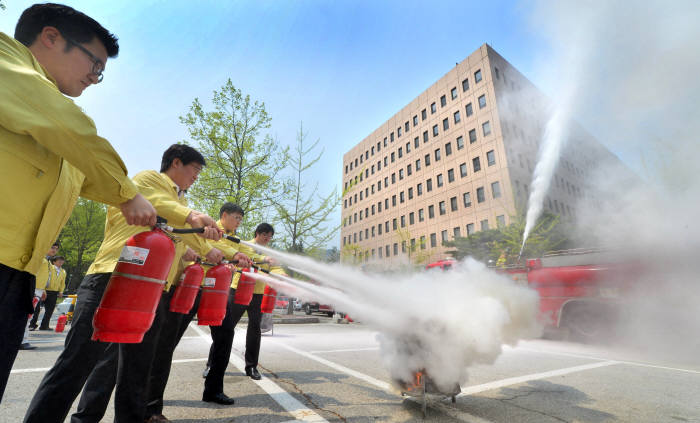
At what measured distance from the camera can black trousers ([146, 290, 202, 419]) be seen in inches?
109

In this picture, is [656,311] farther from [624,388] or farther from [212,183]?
[212,183]

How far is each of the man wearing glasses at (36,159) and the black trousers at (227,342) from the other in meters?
2.30

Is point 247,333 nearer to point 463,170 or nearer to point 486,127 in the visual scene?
point 486,127

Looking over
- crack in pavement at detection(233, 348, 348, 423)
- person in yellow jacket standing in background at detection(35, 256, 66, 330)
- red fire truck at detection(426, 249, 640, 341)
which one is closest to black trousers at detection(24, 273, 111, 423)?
crack in pavement at detection(233, 348, 348, 423)

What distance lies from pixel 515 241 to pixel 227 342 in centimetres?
1800

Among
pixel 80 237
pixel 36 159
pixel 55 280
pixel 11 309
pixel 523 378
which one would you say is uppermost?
pixel 80 237

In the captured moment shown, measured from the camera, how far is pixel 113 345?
222 cm

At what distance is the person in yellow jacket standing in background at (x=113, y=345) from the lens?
1792 millimetres

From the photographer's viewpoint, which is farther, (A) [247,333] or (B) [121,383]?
(A) [247,333]

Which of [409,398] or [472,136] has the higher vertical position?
[472,136]

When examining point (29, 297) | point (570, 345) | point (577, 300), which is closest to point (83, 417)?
point (29, 297)

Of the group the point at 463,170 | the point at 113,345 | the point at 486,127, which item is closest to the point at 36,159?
the point at 113,345

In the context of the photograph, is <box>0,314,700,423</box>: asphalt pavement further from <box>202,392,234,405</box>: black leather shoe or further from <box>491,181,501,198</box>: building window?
<box>491,181,501,198</box>: building window

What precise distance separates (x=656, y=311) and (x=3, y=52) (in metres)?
9.89
